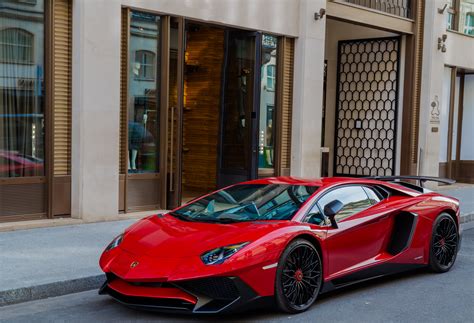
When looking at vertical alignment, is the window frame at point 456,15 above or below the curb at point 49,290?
above

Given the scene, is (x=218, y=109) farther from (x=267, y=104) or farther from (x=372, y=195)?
(x=372, y=195)

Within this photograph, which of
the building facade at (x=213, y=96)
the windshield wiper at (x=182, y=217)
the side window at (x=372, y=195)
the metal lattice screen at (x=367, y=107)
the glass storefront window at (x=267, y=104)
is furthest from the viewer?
the metal lattice screen at (x=367, y=107)

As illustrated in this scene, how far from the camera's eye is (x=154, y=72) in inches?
439

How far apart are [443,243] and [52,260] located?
4.74 m

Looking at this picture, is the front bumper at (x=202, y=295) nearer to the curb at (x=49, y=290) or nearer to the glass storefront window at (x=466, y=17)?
the curb at (x=49, y=290)

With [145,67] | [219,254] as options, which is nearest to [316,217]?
[219,254]

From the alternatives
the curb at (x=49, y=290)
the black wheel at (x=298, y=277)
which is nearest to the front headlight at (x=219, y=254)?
the black wheel at (x=298, y=277)

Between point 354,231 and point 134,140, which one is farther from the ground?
point 134,140

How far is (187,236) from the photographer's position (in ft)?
18.3

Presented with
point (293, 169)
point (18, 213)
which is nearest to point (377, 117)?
point (293, 169)

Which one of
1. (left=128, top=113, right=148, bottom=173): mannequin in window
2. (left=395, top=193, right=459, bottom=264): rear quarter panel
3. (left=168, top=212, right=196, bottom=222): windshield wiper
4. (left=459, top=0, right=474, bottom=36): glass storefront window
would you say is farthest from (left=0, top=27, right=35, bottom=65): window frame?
(left=459, top=0, right=474, bottom=36): glass storefront window

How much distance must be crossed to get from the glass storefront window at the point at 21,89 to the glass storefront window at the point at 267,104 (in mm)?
5065

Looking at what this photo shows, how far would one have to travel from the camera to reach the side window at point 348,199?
623 centimetres

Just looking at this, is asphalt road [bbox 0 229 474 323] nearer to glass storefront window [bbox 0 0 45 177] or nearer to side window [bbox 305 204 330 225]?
side window [bbox 305 204 330 225]
